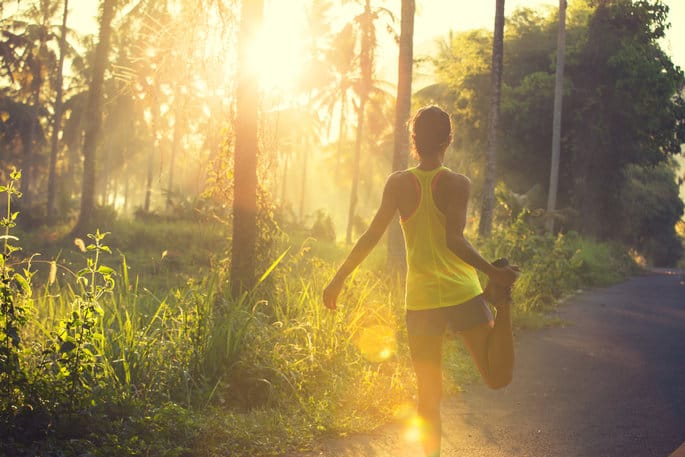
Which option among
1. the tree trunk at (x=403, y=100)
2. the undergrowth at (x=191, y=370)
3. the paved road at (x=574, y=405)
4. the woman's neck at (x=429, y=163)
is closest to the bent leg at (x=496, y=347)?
the woman's neck at (x=429, y=163)

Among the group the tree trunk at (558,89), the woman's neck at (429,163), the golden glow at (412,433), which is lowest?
the golden glow at (412,433)

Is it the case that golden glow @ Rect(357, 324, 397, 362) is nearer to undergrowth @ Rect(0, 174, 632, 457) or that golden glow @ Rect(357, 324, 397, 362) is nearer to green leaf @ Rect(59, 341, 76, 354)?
undergrowth @ Rect(0, 174, 632, 457)

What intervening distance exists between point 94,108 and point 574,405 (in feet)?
76.0

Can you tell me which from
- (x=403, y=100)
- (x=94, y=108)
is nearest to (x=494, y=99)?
(x=403, y=100)

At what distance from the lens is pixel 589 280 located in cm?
2281

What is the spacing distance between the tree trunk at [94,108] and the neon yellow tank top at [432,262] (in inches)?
956

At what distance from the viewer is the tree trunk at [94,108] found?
26453 millimetres

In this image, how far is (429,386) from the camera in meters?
3.97

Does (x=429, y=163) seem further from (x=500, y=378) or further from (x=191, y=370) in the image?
(x=191, y=370)

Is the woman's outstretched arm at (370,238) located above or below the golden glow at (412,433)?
above

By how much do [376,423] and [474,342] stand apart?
2458 millimetres

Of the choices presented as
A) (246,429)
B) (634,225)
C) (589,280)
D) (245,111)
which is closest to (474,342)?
(246,429)

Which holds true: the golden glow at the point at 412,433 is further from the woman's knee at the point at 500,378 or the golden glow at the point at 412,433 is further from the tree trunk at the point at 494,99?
the tree trunk at the point at 494,99

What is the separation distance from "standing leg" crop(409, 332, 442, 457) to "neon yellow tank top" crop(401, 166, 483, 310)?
0.74ft
